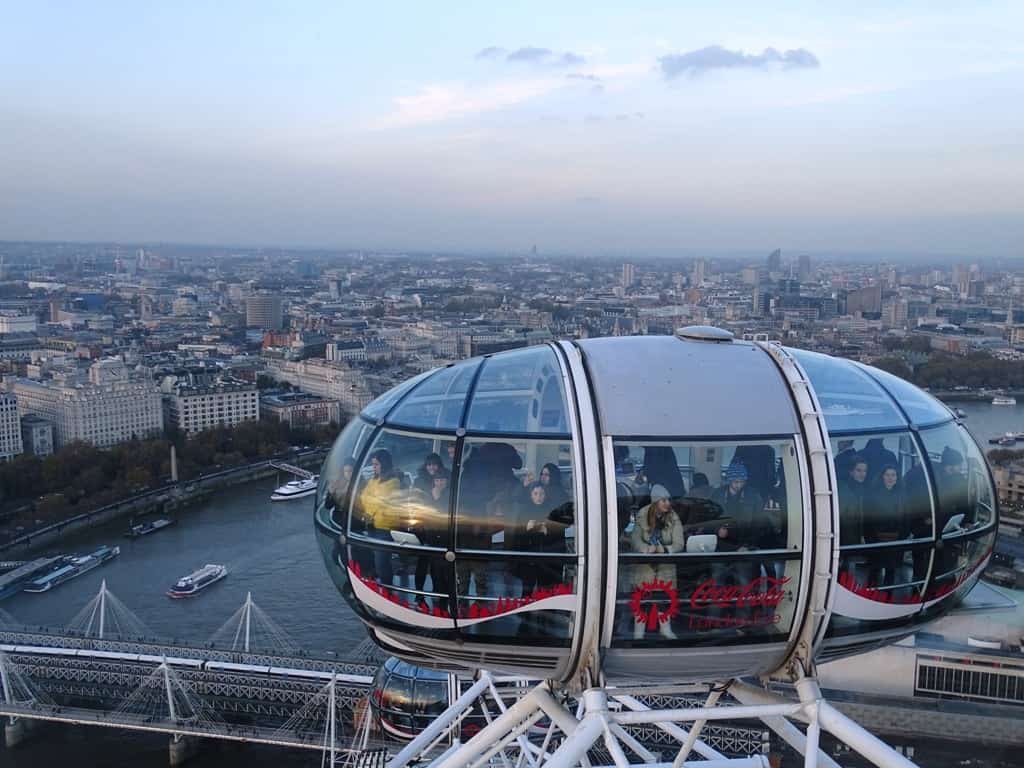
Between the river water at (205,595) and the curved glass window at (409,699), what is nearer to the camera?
the curved glass window at (409,699)

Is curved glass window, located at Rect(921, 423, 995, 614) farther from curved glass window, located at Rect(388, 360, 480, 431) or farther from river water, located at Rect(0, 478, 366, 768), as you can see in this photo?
river water, located at Rect(0, 478, 366, 768)

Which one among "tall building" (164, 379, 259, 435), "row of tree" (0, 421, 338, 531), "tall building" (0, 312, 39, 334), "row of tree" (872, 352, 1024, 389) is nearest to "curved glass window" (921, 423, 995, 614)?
"row of tree" (0, 421, 338, 531)

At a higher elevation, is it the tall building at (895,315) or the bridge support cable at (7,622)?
the tall building at (895,315)

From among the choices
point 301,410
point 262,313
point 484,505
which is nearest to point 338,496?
point 484,505

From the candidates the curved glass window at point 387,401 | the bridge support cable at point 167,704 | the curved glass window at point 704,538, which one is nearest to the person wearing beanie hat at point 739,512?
the curved glass window at point 704,538

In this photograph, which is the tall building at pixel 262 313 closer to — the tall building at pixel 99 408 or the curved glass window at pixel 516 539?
the tall building at pixel 99 408

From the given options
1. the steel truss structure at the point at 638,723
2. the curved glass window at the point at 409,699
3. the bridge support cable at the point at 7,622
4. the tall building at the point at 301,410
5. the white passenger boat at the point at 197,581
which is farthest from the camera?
the tall building at the point at 301,410

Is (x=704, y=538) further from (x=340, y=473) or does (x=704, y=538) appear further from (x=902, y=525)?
(x=340, y=473)

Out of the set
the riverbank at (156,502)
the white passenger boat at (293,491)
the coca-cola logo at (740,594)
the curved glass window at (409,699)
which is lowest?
the riverbank at (156,502)

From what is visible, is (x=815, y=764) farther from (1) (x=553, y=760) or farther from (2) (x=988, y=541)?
(2) (x=988, y=541)
